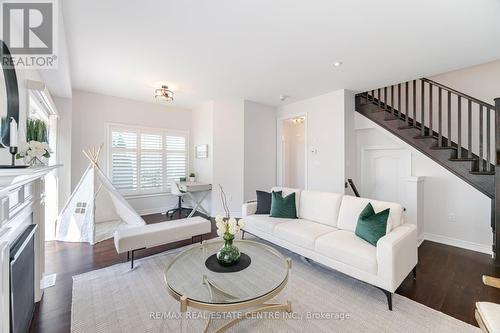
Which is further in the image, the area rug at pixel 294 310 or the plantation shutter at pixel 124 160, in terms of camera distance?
the plantation shutter at pixel 124 160

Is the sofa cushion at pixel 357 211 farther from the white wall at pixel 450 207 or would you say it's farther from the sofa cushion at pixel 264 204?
the white wall at pixel 450 207

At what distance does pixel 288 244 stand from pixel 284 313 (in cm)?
100

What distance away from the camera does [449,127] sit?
345cm

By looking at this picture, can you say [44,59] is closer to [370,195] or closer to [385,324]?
[385,324]

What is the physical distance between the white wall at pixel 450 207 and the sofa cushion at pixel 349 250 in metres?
2.26

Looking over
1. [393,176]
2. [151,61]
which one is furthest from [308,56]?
[393,176]

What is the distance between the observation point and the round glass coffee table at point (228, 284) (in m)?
1.51

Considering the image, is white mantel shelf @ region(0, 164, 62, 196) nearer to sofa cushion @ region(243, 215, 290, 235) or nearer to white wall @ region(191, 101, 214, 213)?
sofa cushion @ region(243, 215, 290, 235)

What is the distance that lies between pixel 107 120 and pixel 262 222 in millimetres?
4227

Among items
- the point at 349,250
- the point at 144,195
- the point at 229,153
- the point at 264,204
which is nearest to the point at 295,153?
the point at 229,153

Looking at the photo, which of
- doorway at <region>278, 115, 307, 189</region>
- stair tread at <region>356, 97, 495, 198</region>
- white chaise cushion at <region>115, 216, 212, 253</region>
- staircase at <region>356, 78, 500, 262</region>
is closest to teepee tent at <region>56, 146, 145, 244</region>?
white chaise cushion at <region>115, 216, 212, 253</region>

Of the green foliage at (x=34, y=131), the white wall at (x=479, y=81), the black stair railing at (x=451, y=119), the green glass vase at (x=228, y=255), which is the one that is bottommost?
the green glass vase at (x=228, y=255)

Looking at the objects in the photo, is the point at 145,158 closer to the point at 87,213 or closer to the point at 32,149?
the point at 87,213

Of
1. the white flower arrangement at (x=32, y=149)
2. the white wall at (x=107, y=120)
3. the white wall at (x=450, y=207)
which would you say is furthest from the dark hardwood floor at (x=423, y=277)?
the white wall at (x=107, y=120)
